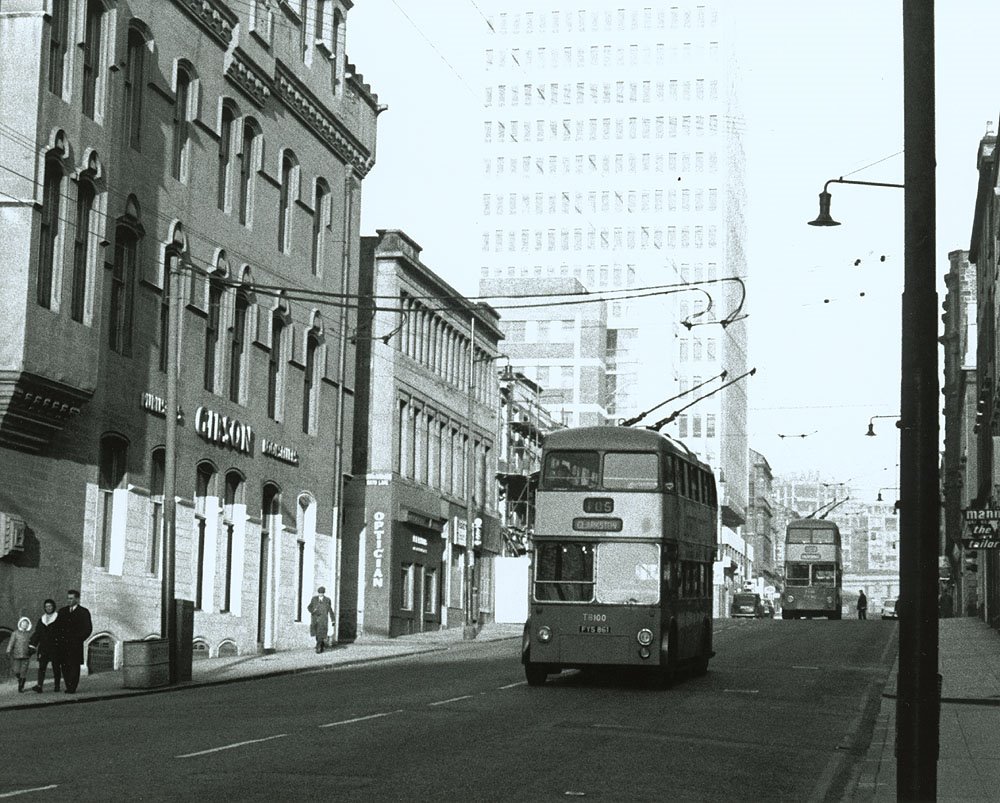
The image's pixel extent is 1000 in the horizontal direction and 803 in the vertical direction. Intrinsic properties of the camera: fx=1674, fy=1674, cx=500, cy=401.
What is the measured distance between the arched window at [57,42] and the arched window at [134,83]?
341 cm

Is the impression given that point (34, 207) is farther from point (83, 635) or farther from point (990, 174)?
point (990, 174)

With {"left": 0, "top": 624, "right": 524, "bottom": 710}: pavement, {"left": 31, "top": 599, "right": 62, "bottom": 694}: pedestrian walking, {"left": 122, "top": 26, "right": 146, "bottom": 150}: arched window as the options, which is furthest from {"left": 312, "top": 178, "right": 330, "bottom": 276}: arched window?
{"left": 31, "top": 599, "right": 62, "bottom": 694}: pedestrian walking

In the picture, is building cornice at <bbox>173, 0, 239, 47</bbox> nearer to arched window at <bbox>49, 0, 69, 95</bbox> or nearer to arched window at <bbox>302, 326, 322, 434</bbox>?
arched window at <bbox>49, 0, 69, 95</bbox>

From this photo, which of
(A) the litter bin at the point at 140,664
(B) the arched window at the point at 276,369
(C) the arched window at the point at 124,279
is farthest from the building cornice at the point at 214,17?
(A) the litter bin at the point at 140,664

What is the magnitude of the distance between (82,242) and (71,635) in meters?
7.42

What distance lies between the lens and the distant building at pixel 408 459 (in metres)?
53.3

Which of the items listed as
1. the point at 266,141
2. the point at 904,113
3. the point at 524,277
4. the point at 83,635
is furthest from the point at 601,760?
the point at 524,277

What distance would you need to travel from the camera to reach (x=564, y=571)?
27500 mm

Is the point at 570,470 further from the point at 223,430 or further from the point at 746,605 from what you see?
the point at 746,605

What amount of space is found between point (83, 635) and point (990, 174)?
43689 millimetres

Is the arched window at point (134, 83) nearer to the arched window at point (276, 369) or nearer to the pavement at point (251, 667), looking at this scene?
the arched window at point (276, 369)

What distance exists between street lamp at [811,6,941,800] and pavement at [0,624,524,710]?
613 inches

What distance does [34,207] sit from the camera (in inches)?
1067

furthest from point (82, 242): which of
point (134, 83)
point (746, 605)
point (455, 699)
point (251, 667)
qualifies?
point (746, 605)
